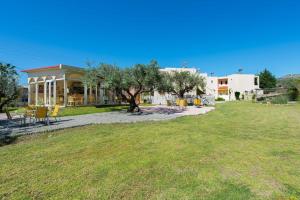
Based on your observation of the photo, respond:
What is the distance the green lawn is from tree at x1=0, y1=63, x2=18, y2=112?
5724 millimetres

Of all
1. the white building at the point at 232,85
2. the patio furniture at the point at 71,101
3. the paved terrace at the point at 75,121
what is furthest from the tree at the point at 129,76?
the white building at the point at 232,85

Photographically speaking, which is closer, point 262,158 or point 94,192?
point 94,192

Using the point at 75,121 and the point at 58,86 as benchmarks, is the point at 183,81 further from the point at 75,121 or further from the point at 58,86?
the point at 75,121

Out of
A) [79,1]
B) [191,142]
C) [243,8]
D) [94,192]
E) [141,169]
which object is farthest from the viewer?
[243,8]

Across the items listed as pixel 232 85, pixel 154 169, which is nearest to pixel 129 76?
pixel 154 169

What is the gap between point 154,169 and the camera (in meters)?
3.62

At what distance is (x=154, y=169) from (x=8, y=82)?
32.3 feet

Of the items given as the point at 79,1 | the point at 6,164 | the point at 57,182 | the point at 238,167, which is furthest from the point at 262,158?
the point at 79,1

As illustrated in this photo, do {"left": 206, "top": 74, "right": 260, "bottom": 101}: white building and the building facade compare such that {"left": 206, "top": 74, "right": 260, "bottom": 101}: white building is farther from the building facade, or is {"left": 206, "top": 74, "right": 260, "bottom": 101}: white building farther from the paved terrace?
the paved terrace

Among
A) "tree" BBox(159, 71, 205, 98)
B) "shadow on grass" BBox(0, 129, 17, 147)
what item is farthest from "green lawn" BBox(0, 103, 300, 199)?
"tree" BBox(159, 71, 205, 98)

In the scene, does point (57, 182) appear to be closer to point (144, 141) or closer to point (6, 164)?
point (6, 164)

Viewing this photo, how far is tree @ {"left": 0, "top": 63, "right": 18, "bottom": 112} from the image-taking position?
9266 mm

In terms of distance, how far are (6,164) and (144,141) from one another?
3511 mm

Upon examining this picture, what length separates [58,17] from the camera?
1825 cm
